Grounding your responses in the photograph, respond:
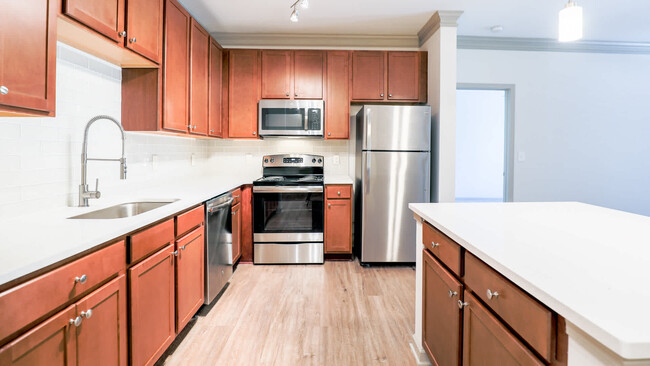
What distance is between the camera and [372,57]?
12.2 feet

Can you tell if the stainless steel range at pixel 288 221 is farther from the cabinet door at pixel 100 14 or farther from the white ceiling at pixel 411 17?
the cabinet door at pixel 100 14

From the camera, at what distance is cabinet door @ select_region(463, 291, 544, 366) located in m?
0.92

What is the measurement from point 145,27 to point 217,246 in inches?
60.2

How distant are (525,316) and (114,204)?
2048 millimetres

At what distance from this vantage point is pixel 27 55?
4.00ft

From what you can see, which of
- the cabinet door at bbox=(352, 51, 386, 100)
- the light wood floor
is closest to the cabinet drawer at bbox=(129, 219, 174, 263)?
the light wood floor

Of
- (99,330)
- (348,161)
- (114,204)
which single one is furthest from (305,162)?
(99,330)

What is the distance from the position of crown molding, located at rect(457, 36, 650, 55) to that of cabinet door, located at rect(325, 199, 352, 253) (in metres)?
2.36

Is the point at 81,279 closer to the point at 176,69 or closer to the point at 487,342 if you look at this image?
the point at 487,342

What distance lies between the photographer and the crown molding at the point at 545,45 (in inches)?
158

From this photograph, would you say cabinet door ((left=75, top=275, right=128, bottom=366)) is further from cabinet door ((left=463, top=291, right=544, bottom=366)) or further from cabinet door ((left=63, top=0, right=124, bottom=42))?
cabinet door ((left=463, top=291, right=544, bottom=366))

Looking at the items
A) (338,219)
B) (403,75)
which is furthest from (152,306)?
(403,75)

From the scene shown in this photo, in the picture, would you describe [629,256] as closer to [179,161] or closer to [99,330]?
[99,330]

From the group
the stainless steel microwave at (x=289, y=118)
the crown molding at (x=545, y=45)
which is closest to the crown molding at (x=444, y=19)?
the crown molding at (x=545, y=45)
